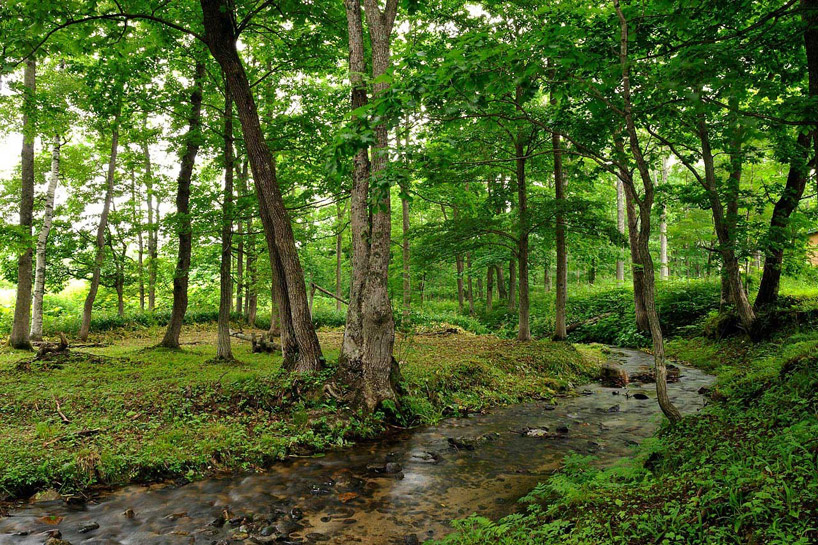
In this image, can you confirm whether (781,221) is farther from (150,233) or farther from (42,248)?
(150,233)

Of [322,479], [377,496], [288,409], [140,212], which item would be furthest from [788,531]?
[140,212]

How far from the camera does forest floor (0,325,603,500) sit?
17.2 ft

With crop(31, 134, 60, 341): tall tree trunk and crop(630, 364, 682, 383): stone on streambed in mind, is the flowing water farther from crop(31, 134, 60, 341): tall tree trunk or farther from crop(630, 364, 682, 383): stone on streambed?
crop(31, 134, 60, 341): tall tree trunk

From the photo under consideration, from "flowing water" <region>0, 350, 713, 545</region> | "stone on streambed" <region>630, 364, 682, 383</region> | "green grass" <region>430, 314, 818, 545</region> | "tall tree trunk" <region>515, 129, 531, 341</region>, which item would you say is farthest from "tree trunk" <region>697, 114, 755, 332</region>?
"green grass" <region>430, 314, 818, 545</region>

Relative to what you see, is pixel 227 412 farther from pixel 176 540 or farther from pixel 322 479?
pixel 176 540

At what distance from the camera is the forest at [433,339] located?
396cm

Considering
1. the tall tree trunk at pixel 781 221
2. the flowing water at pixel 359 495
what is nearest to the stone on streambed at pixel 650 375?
the tall tree trunk at pixel 781 221

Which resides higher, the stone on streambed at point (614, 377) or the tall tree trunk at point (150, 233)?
the tall tree trunk at point (150, 233)

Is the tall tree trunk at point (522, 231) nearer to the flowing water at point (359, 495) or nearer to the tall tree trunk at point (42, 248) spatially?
the flowing water at point (359, 495)

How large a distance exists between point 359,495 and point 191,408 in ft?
12.1

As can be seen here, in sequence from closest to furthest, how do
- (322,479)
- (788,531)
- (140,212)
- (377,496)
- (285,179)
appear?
(788,531), (377,496), (322,479), (285,179), (140,212)

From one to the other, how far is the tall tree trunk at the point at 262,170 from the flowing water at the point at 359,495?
2.79 metres

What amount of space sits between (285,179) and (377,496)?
8.59 m

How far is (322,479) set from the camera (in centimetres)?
538
